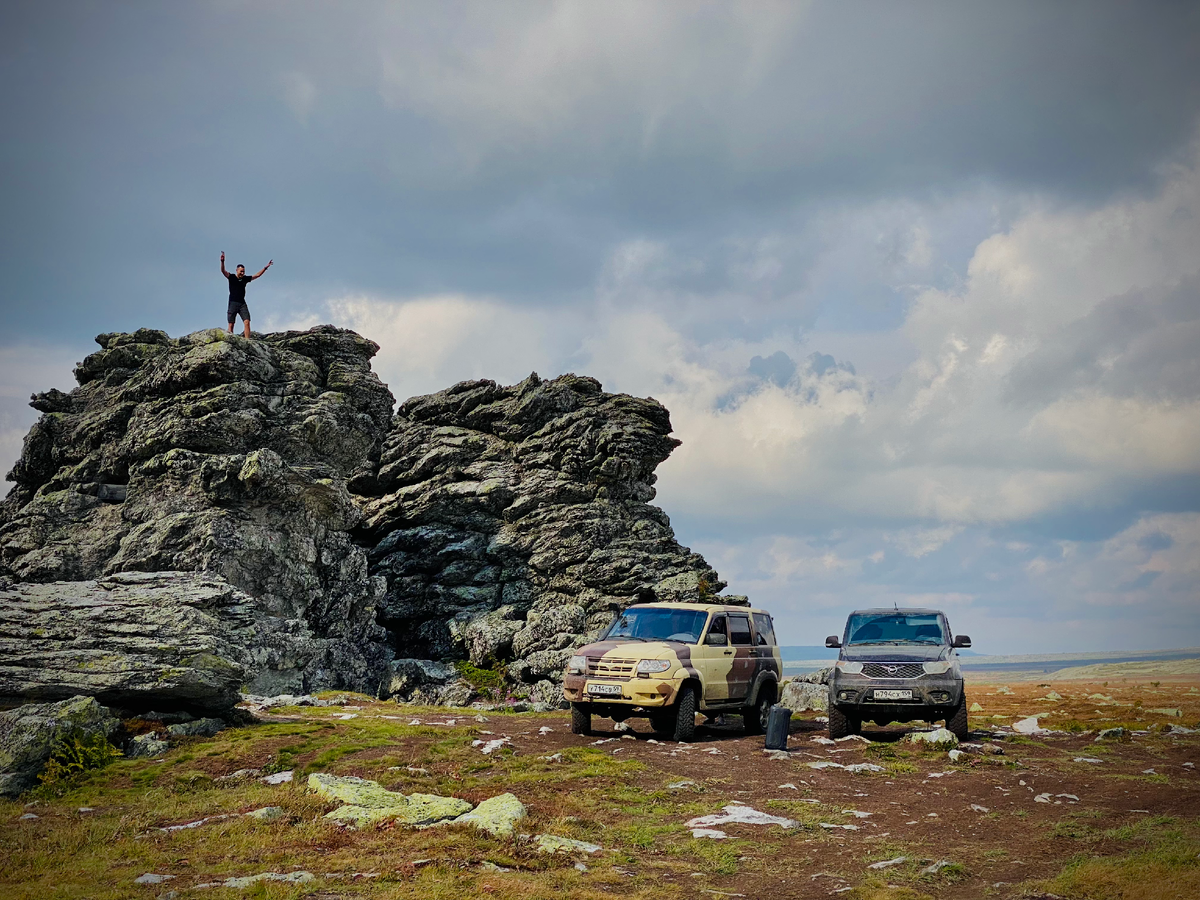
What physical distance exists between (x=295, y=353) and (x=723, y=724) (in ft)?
91.4

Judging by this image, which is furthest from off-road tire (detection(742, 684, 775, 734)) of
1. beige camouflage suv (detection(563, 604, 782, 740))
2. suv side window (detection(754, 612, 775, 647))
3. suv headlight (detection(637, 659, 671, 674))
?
suv headlight (detection(637, 659, 671, 674))

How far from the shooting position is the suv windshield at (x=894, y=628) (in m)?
19.6

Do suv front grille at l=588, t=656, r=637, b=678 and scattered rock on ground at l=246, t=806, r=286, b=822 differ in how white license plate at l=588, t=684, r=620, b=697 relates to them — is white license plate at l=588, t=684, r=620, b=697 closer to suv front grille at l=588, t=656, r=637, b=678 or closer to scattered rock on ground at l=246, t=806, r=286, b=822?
suv front grille at l=588, t=656, r=637, b=678

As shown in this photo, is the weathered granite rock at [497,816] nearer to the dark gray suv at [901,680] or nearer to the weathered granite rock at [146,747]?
the weathered granite rock at [146,747]

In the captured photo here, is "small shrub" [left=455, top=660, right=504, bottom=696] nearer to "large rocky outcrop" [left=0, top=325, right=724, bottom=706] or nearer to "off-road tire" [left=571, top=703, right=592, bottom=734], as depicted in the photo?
"large rocky outcrop" [left=0, top=325, right=724, bottom=706]

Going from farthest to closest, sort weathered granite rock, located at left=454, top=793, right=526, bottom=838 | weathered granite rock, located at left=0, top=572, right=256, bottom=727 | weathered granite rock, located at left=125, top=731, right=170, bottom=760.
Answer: weathered granite rock, located at left=0, top=572, right=256, bottom=727 < weathered granite rock, located at left=125, top=731, right=170, bottom=760 < weathered granite rock, located at left=454, top=793, right=526, bottom=838

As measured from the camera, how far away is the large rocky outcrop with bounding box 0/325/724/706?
31.9 m

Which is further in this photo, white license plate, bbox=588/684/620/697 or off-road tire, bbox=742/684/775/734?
off-road tire, bbox=742/684/775/734

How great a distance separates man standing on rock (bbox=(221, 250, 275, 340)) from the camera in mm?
34062

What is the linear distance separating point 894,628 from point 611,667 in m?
7.05

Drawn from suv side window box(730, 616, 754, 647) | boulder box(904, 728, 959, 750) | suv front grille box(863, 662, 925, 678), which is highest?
suv side window box(730, 616, 754, 647)

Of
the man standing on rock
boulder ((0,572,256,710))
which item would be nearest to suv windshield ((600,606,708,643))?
boulder ((0,572,256,710))

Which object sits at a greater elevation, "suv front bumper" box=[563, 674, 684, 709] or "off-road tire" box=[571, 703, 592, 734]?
"suv front bumper" box=[563, 674, 684, 709]

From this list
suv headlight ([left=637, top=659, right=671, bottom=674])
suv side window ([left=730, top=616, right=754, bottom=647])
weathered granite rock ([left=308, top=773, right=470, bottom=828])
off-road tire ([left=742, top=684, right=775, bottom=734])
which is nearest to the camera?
Answer: weathered granite rock ([left=308, top=773, right=470, bottom=828])
